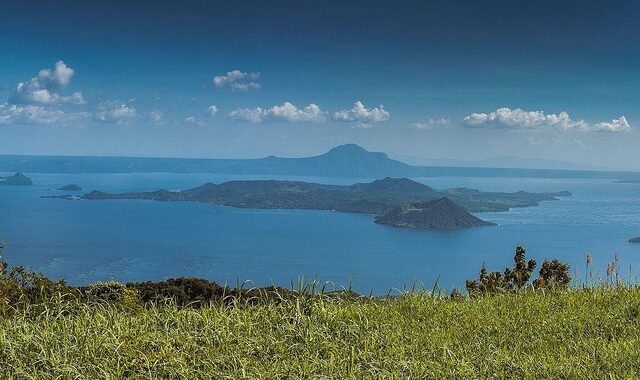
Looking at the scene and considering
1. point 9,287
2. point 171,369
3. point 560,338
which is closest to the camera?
point 171,369

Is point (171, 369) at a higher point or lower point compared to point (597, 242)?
higher

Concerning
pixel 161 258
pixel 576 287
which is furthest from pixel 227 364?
pixel 161 258

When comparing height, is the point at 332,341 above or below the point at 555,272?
above

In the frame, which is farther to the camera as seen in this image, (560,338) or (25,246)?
(25,246)

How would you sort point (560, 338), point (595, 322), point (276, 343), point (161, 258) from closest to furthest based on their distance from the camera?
point (276, 343), point (560, 338), point (595, 322), point (161, 258)

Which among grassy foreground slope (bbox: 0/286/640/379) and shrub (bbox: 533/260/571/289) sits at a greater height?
grassy foreground slope (bbox: 0/286/640/379)

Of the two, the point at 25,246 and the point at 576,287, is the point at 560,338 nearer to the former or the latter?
the point at 576,287

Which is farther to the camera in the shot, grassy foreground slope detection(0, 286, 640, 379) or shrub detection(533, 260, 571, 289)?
shrub detection(533, 260, 571, 289)

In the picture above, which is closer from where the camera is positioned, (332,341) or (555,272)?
(332,341)
